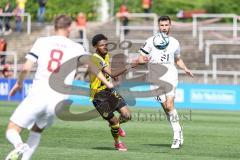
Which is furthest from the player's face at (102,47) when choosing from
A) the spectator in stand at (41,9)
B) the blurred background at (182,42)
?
the spectator in stand at (41,9)

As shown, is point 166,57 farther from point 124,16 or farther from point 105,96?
point 124,16

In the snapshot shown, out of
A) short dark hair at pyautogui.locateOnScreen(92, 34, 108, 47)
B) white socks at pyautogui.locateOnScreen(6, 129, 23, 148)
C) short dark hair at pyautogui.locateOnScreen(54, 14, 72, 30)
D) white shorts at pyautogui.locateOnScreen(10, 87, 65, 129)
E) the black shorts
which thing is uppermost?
short dark hair at pyautogui.locateOnScreen(54, 14, 72, 30)

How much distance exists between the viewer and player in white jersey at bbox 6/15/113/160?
470 inches

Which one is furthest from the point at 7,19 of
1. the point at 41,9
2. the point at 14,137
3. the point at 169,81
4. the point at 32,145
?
the point at 14,137

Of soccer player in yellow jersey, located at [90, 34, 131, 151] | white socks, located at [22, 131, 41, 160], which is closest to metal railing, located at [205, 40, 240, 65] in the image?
soccer player in yellow jersey, located at [90, 34, 131, 151]

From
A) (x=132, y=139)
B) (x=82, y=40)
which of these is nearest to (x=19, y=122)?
(x=132, y=139)

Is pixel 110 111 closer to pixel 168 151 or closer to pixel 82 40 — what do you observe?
pixel 168 151

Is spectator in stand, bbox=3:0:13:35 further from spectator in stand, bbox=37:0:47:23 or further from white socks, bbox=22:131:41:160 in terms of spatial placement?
white socks, bbox=22:131:41:160

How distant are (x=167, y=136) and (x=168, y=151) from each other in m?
3.54

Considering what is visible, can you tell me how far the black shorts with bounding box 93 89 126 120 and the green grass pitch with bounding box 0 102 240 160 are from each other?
28.0 inches

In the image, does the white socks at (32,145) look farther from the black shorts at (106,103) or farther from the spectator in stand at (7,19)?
the spectator in stand at (7,19)

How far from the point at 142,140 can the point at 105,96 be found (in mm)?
2106

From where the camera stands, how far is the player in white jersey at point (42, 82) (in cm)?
1193

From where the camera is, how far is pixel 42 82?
1205 centimetres
